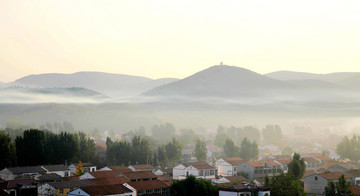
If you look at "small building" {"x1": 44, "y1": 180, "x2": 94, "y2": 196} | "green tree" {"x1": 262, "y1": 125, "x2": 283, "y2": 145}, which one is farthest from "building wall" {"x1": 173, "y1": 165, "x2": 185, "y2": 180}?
"green tree" {"x1": 262, "y1": 125, "x2": 283, "y2": 145}

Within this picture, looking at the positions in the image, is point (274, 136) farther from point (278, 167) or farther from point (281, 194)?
point (281, 194)

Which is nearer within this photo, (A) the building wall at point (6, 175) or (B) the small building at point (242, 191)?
(B) the small building at point (242, 191)

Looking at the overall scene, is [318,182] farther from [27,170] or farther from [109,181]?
[27,170]

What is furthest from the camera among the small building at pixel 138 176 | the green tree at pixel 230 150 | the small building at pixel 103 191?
the green tree at pixel 230 150

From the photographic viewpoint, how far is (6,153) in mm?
64125

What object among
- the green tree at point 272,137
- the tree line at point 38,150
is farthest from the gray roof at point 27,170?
the green tree at point 272,137

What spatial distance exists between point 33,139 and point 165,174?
18161mm

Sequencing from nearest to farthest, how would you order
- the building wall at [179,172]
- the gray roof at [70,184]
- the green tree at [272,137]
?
the gray roof at [70,184] < the building wall at [179,172] < the green tree at [272,137]

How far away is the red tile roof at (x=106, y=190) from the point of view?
143ft

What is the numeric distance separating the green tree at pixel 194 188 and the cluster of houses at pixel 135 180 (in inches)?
66.2

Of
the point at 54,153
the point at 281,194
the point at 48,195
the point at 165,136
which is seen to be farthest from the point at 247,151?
the point at 165,136

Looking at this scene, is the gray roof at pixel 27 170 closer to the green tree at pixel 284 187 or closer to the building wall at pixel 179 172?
the building wall at pixel 179 172

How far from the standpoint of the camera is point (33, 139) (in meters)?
69.0

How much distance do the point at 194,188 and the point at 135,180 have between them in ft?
33.2
